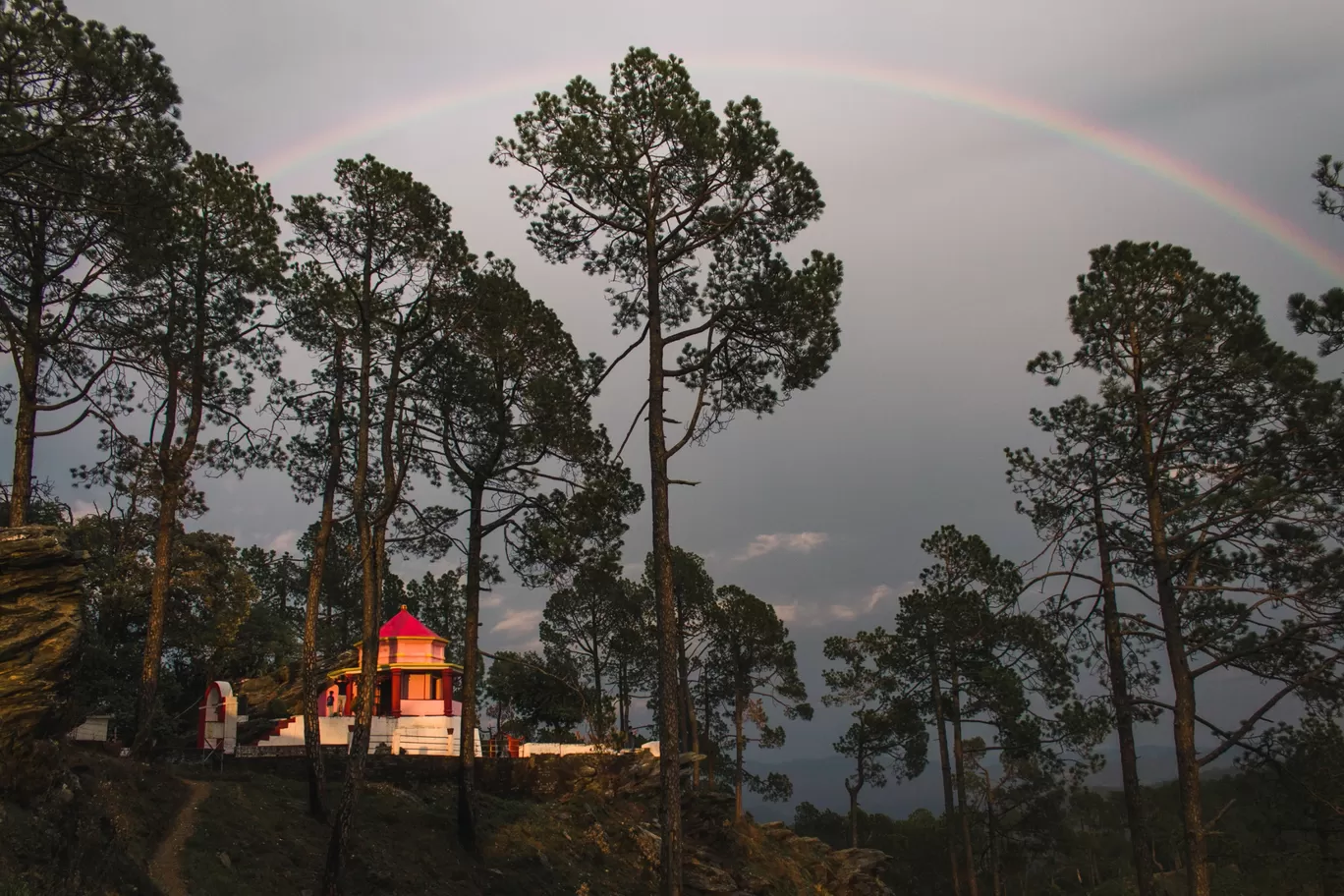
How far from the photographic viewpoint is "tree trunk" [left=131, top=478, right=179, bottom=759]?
19797 mm

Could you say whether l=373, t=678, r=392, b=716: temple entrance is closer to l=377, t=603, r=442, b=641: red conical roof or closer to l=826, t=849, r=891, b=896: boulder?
l=377, t=603, r=442, b=641: red conical roof

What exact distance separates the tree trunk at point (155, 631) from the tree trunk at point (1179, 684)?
830 inches

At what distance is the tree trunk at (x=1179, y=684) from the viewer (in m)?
16.7

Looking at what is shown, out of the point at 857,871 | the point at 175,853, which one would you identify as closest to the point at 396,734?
the point at 175,853

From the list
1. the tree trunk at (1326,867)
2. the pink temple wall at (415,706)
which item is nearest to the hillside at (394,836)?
the pink temple wall at (415,706)

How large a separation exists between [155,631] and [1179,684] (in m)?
21.6

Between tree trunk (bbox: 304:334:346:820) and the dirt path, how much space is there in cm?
221

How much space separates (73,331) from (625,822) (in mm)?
18825

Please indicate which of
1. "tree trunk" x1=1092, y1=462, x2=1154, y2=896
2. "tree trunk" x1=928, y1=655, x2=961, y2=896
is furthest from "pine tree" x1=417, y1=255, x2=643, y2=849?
"tree trunk" x1=928, y1=655, x2=961, y2=896

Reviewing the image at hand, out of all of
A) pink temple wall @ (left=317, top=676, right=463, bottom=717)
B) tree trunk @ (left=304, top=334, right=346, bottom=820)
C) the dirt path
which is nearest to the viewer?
the dirt path

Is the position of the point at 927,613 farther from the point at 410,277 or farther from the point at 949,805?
the point at 410,277

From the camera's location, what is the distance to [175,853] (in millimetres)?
15836

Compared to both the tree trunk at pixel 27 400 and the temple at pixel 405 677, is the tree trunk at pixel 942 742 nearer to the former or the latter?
the temple at pixel 405 677

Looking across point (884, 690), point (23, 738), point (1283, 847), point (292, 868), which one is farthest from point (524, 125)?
point (1283, 847)
